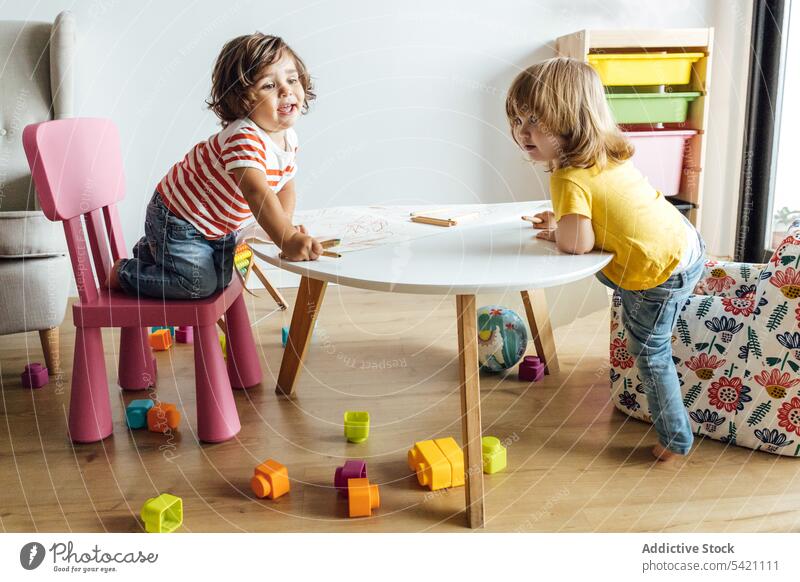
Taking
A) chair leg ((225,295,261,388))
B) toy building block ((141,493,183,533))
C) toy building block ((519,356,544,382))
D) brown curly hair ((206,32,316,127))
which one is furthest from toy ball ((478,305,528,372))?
toy building block ((141,493,183,533))

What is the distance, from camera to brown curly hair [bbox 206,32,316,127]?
163 centimetres

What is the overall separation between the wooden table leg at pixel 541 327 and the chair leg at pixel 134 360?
1021 mm

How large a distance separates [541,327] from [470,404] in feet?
2.49

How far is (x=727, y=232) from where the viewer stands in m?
3.37

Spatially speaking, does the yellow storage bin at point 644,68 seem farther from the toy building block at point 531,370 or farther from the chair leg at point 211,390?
the chair leg at point 211,390

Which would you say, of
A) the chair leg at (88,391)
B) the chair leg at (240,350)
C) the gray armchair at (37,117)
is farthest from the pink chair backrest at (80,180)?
the chair leg at (240,350)

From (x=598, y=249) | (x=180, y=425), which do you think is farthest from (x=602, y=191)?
(x=180, y=425)

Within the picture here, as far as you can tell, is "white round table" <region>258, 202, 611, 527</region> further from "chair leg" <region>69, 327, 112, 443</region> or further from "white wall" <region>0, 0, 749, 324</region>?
"white wall" <region>0, 0, 749, 324</region>

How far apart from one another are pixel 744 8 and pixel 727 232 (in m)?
0.91

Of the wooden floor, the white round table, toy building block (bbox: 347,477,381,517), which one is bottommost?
the wooden floor

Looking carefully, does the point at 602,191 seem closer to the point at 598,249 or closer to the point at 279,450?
the point at 598,249

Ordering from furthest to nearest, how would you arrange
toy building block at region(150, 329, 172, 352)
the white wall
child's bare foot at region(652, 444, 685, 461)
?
the white wall, toy building block at region(150, 329, 172, 352), child's bare foot at region(652, 444, 685, 461)

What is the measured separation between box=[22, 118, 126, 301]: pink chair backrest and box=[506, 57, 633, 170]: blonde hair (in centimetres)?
98

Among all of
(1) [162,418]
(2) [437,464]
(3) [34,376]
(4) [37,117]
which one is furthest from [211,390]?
(4) [37,117]
